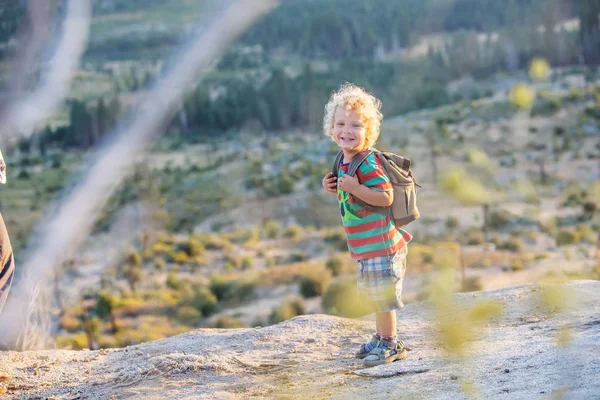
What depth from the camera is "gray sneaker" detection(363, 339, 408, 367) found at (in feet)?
14.3

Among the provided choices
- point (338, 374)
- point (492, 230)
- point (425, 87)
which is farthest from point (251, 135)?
point (338, 374)

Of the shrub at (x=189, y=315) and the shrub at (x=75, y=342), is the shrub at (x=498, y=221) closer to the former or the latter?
the shrub at (x=189, y=315)

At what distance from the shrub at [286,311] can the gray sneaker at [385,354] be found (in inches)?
414

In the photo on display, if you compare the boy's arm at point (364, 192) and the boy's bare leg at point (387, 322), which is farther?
the boy's bare leg at point (387, 322)

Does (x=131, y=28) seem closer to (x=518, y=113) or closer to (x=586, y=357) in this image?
(x=518, y=113)

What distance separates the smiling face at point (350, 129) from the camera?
430 cm

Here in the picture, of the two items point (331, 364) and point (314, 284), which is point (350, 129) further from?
point (314, 284)

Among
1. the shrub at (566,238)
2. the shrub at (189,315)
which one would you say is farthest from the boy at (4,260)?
the shrub at (566,238)

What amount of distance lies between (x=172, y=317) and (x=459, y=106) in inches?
1116

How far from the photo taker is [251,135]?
4684 centimetres

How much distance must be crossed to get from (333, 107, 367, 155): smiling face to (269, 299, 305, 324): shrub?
10872 millimetres

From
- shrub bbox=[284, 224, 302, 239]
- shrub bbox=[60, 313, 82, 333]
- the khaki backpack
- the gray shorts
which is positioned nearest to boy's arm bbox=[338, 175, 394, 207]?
the khaki backpack

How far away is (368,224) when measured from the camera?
4.29 metres

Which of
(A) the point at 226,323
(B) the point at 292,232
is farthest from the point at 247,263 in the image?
(A) the point at 226,323
